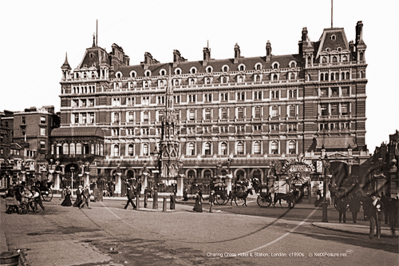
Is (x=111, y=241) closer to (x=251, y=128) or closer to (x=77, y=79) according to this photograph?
(x=251, y=128)

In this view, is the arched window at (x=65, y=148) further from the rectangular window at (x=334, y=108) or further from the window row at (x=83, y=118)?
the rectangular window at (x=334, y=108)

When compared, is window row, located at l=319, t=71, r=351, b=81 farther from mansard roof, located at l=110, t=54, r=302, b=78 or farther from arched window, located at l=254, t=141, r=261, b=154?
arched window, located at l=254, t=141, r=261, b=154

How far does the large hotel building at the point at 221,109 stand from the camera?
178 ft

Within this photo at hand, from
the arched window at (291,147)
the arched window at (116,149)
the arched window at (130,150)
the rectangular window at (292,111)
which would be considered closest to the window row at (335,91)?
the rectangular window at (292,111)

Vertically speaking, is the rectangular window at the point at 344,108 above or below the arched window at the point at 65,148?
above

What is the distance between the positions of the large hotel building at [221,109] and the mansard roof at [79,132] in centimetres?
16

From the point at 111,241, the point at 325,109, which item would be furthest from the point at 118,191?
the point at 325,109

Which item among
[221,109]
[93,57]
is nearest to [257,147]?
[221,109]

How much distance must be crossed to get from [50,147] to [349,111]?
47615 millimetres

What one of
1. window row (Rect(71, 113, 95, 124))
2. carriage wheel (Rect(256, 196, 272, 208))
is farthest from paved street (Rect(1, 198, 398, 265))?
window row (Rect(71, 113, 95, 124))

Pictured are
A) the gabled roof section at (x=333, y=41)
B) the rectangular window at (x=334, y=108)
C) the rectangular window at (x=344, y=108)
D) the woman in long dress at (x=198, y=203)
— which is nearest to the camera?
the woman in long dress at (x=198, y=203)

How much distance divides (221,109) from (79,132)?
2319 centimetres

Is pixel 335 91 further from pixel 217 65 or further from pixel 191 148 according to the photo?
pixel 191 148

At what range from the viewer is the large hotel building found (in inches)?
2137
